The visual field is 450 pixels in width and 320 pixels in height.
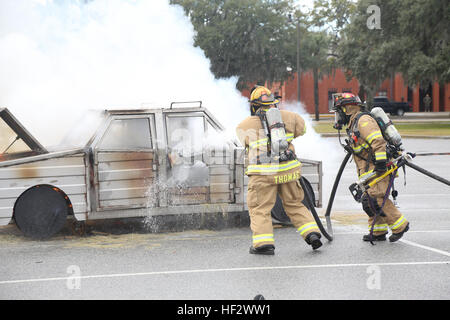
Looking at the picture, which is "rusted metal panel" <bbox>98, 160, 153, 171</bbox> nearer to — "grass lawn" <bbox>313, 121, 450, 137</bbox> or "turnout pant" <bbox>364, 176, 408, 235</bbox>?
"turnout pant" <bbox>364, 176, 408, 235</bbox>

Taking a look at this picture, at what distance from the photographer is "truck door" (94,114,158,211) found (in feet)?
25.6

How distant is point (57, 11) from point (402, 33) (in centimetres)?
3171

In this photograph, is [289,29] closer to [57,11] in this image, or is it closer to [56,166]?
[57,11]

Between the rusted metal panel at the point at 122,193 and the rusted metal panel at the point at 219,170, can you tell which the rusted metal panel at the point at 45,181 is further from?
the rusted metal panel at the point at 219,170

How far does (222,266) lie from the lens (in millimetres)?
6371

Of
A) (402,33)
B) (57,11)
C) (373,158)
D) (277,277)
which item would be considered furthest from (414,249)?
(402,33)

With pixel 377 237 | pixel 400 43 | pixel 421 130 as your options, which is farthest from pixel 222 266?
pixel 400 43

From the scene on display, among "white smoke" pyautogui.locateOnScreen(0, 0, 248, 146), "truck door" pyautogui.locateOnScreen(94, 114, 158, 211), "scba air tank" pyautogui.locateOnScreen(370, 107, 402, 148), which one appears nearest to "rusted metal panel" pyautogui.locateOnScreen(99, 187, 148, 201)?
"truck door" pyautogui.locateOnScreen(94, 114, 158, 211)

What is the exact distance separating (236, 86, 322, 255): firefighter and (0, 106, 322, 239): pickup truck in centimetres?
109

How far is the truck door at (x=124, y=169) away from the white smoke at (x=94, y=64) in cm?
49

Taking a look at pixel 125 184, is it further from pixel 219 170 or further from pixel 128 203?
pixel 219 170

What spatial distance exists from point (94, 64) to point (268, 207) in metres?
4.63

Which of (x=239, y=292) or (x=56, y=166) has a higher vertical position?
(x=56, y=166)

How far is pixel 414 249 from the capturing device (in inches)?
279
